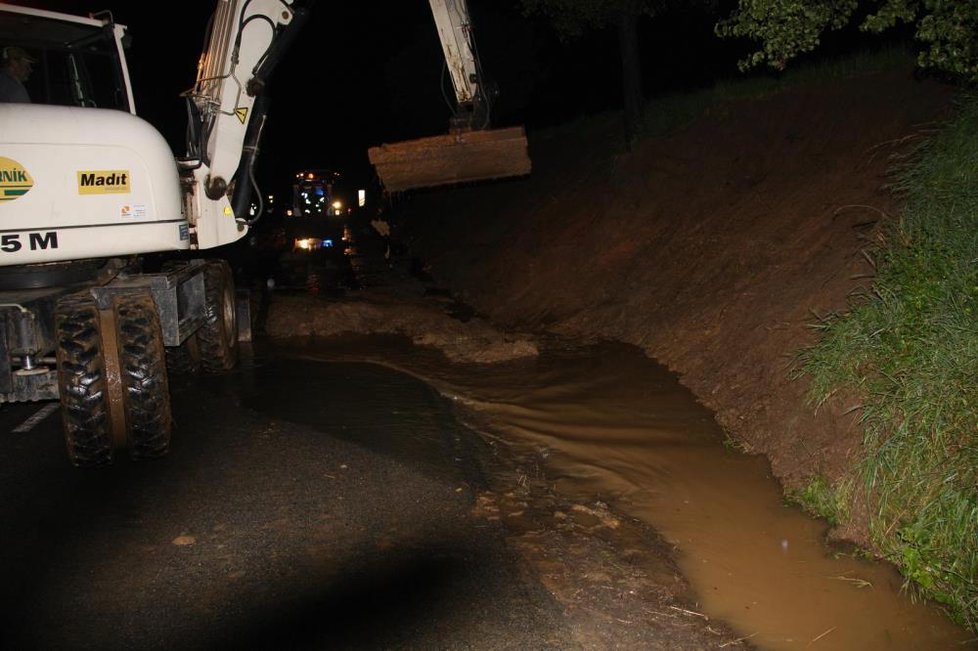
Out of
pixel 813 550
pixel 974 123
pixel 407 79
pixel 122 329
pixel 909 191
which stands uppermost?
pixel 407 79

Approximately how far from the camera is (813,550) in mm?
5152

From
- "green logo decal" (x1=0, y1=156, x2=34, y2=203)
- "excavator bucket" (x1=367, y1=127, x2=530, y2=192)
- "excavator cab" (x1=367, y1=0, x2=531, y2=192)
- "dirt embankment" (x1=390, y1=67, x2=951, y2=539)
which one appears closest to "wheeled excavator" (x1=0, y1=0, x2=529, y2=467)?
"green logo decal" (x1=0, y1=156, x2=34, y2=203)

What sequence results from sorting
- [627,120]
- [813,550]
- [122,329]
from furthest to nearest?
[627,120], [122,329], [813,550]

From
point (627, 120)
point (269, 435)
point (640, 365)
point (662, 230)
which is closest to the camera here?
point (269, 435)

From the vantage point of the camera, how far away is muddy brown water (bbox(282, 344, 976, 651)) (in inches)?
173

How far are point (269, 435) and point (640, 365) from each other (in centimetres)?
461

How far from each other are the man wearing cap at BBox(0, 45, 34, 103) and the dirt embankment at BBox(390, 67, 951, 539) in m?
4.74

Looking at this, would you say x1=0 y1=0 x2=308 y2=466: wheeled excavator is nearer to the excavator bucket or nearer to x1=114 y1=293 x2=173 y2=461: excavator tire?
x1=114 y1=293 x2=173 y2=461: excavator tire

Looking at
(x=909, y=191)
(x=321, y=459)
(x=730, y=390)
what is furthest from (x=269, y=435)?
(x=909, y=191)

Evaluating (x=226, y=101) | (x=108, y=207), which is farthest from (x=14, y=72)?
(x=226, y=101)

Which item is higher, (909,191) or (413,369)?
(909,191)

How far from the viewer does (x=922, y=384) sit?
17.1ft

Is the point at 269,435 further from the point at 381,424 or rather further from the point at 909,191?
the point at 909,191

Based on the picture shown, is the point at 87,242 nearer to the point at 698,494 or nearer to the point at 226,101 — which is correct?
the point at 226,101
